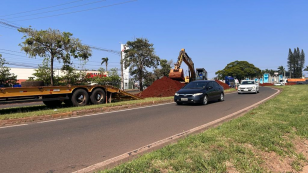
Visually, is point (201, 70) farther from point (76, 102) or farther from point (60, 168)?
point (60, 168)

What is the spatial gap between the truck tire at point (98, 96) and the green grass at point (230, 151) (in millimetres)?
8712

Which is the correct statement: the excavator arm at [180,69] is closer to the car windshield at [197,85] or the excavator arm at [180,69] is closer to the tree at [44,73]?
the car windshield at [197,85]

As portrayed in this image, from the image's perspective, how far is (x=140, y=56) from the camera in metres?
38.1

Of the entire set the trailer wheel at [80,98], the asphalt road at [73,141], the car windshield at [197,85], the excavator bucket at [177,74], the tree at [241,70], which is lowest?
the asphalt road at [73,141]

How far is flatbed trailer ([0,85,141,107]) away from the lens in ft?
33.2

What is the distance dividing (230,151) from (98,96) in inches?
402

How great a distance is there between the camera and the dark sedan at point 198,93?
12152 mm

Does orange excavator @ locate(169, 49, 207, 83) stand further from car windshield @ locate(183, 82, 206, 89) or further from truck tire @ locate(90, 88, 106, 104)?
truck tire @ locate(90, 88, 106, 104)

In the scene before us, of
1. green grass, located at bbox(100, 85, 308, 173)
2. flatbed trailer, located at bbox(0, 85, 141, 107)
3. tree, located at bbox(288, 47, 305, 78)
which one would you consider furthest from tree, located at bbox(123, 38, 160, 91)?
tree, located at bbox(288, 47, 305, 78)

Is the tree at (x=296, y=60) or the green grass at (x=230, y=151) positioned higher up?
the tree at (x=296, y=60)

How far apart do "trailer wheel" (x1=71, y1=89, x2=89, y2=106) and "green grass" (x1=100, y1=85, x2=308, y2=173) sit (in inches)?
339

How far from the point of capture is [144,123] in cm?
769

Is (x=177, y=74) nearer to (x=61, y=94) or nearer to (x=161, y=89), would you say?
(x=161, y=89)

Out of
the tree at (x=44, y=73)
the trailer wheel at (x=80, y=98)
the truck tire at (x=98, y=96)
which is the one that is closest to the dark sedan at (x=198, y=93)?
the truck tire at (x=98, y=96)
